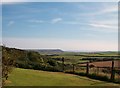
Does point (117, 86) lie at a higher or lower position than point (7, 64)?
lower

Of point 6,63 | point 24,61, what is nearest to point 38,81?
point 6,63

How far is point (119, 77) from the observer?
1816 centimetres

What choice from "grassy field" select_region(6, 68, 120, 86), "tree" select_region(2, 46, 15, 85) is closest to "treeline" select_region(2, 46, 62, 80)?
"tree" select_region(2, 46, 15, 85)

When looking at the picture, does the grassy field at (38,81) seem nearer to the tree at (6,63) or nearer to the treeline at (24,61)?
the tree at (6,63)

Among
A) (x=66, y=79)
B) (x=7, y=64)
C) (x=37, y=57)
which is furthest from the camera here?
(x=37, y=57)

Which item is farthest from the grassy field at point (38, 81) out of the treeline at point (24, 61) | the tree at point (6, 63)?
the treeline at point (24, 61)

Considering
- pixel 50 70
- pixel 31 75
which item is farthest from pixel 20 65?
pixel 31 75

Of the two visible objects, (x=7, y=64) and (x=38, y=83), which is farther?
(x=38, y=83)

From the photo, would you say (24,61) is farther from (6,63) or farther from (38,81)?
(6,63)

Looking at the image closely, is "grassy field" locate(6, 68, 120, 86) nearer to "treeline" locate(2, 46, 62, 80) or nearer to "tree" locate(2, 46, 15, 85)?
"tree" locate(2, 46, 15, 85)

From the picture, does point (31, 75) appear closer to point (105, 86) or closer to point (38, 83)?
point (38, 83)

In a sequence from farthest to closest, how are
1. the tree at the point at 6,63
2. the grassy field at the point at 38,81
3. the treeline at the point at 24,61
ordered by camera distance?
the grassy field at the point at 38,81, the treeline at the point at 24,61, the tree at the point at 6,63

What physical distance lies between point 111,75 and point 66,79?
3.51 m

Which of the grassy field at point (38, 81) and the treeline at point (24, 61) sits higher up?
the treeline at point (24, 61)
